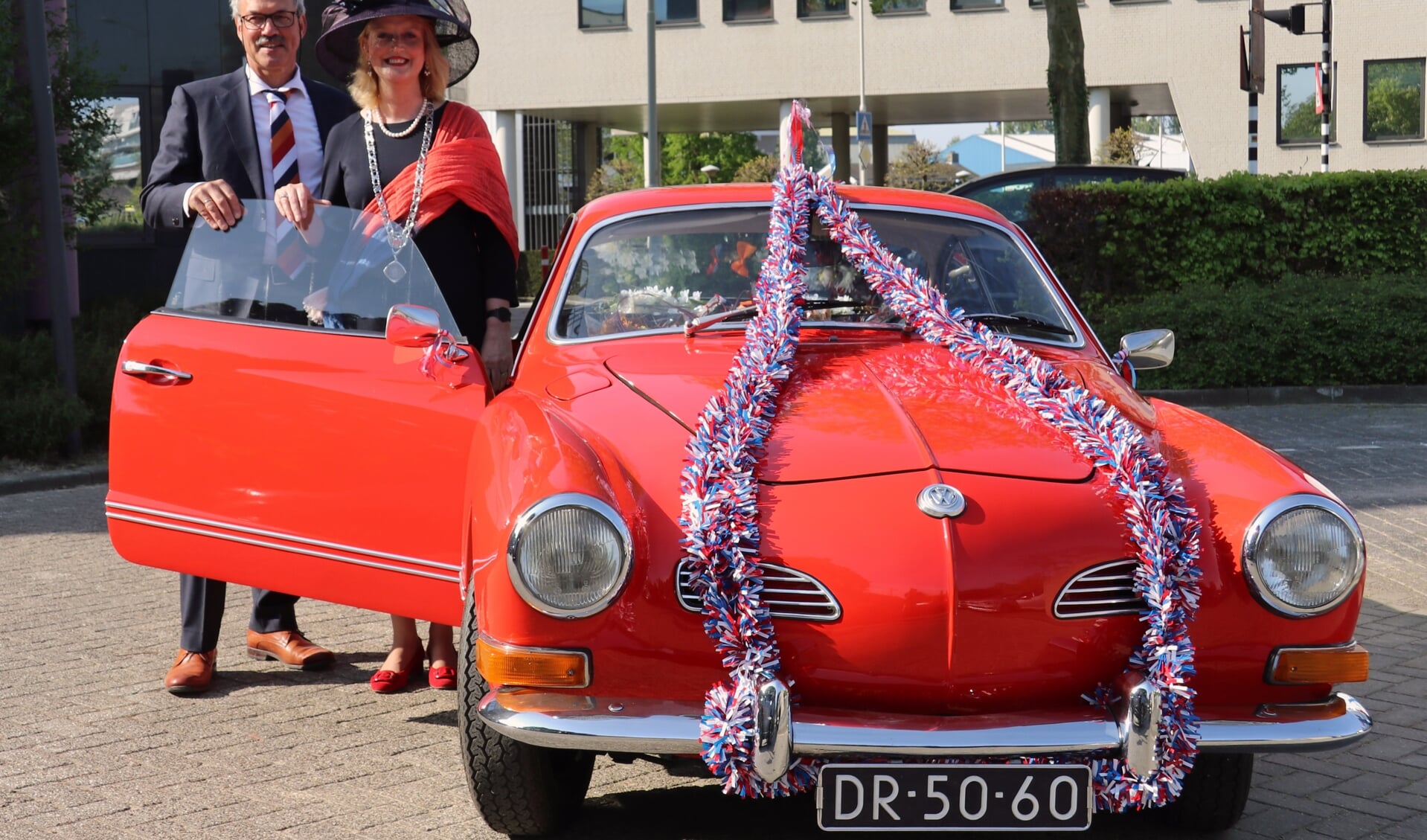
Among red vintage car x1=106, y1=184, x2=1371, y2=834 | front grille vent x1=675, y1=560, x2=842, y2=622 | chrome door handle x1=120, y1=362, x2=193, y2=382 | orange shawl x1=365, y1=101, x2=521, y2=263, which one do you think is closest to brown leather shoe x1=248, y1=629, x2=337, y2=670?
red vintage car x1=106, y1=184, x2=1371, y2=834

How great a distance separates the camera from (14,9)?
1083 cm

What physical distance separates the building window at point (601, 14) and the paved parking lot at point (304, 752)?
111 feet

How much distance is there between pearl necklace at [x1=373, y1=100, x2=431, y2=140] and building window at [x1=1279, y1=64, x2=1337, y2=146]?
3441cm

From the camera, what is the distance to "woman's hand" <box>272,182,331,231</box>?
191 inches

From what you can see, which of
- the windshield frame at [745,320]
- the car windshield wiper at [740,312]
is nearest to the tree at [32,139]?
the windshield frame at [745,320]

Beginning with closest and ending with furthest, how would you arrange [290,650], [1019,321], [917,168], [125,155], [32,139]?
[1019,321], [290,650], [32,139], [125,155], [917,168]

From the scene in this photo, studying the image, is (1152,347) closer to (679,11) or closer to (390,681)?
(390,681)

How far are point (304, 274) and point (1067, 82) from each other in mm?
14016

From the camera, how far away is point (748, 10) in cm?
3853

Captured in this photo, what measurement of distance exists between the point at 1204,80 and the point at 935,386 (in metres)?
34.8

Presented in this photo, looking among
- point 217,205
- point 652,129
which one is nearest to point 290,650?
point 217,205

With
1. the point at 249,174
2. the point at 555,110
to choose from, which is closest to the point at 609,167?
the point at 555,110

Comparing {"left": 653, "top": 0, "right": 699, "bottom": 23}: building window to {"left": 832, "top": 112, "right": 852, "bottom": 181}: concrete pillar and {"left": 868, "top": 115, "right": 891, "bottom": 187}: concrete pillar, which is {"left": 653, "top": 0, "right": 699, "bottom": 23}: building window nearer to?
{"left": 832, "top": 112, "right": 852, "bottom": 181}: concrete pillar

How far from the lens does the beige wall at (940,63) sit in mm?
35844
